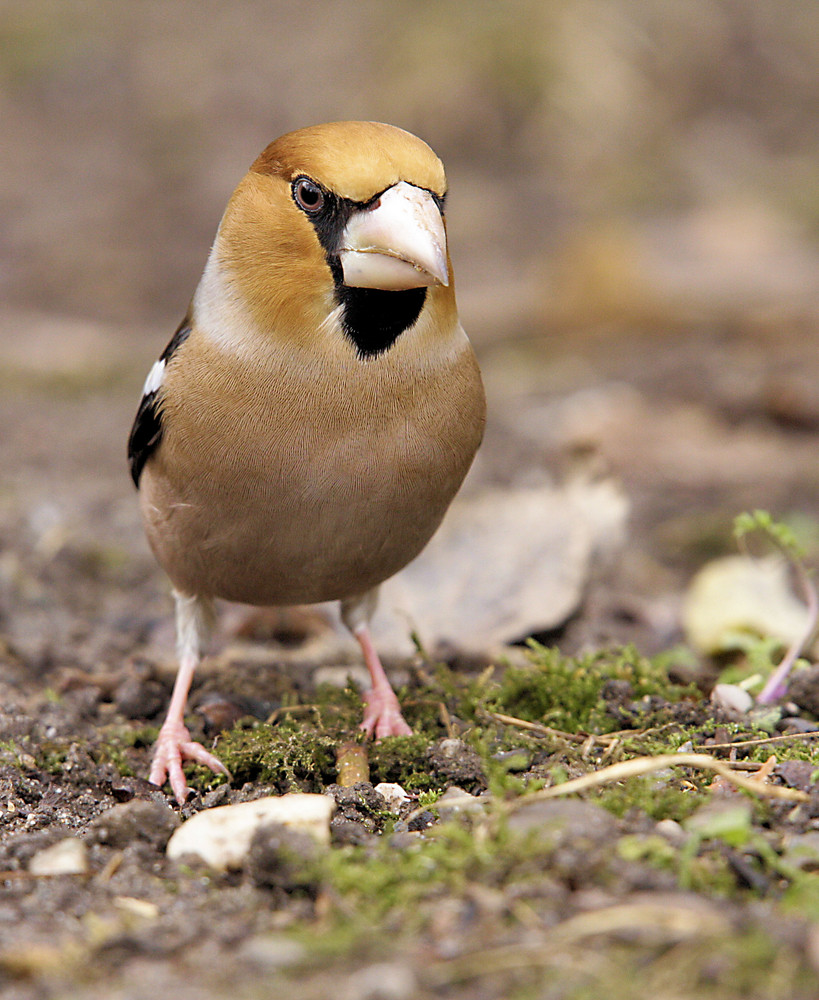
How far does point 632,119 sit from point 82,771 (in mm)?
11150

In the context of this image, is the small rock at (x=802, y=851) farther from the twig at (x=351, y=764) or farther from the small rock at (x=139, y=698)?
the small rock at (x=139, y=698)

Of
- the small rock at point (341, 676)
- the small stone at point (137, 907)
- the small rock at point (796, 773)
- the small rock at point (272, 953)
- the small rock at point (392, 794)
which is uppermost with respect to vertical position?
the small rock at point (272, 953)

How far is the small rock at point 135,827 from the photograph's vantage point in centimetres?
277

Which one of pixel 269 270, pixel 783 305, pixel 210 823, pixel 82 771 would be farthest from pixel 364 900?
pixel 783 305

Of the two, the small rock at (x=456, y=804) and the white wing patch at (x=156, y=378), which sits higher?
the white wing patch at (x=156, y=378)

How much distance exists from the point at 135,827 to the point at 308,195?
1.81m

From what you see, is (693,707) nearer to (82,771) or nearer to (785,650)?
(785,650)

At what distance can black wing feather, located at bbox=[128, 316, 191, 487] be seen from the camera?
3.70m

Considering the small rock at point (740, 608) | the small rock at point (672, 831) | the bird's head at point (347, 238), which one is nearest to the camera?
the small rock at point (672, 831)

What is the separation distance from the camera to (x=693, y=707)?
11.9ft

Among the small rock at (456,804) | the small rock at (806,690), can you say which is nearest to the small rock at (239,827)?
the small rock at (456,804)

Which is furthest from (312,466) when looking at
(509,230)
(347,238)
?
(509,230)

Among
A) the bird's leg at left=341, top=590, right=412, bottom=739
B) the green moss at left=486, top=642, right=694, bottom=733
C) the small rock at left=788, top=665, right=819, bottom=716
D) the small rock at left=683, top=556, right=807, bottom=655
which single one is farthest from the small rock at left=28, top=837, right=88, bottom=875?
the small rock at left=683, top=556, right=807, bottom=655

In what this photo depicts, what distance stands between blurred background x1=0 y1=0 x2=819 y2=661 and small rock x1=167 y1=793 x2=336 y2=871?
2.07 metres
